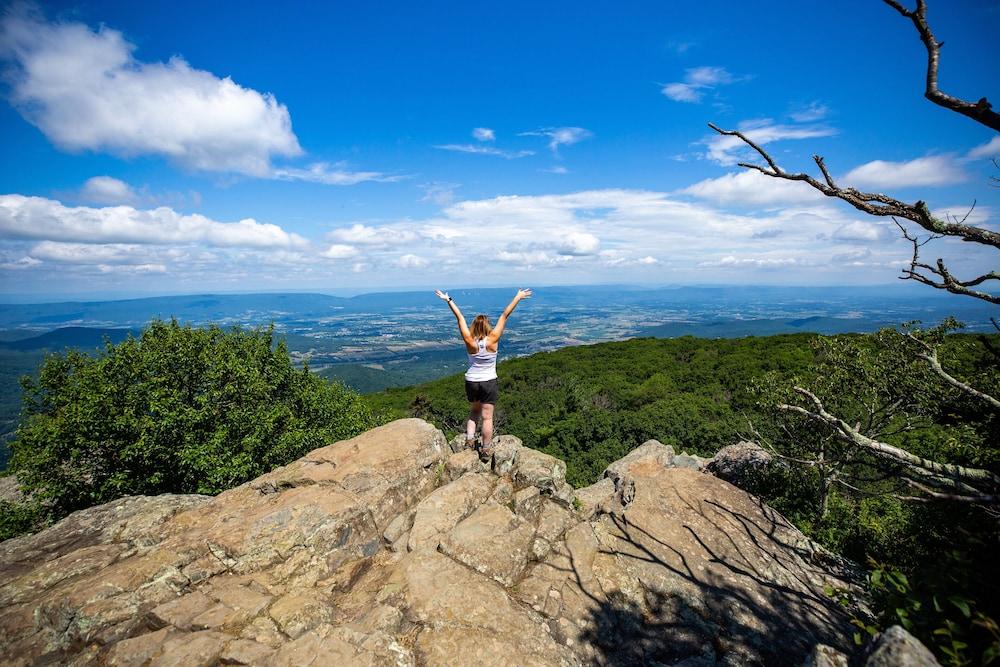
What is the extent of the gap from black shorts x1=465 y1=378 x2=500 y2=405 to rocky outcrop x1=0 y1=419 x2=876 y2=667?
2.00m

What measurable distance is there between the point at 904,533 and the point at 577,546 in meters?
10.0

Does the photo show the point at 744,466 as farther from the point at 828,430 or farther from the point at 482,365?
the point at 482,365

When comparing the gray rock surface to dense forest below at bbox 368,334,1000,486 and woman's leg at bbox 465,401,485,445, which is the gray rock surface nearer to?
woman's leg at bbox 465,401,485,445

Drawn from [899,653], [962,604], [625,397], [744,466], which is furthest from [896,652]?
[625,397]

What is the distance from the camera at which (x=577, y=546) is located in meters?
9.13

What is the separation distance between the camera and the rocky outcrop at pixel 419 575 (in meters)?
6.61

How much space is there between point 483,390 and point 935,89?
359 inches

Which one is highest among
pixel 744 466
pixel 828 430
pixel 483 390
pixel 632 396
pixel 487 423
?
pixel 483 390

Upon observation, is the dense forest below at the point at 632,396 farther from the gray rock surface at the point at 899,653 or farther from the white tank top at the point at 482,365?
the gray rock surface at the point at 899,653

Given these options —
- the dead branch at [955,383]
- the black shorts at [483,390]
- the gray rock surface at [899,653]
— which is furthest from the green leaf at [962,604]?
the black shorts at [483,390]

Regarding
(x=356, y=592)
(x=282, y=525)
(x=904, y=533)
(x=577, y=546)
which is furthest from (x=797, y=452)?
(x=282, y=525)

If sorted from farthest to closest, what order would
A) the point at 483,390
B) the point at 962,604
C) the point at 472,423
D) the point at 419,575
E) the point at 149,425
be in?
the point at 149,425, the point at 472,423, the point at 483,390, the point at 419,575, the point at 962,604

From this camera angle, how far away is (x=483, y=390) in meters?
10.7

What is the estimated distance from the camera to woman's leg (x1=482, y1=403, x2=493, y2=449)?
1127 cm
